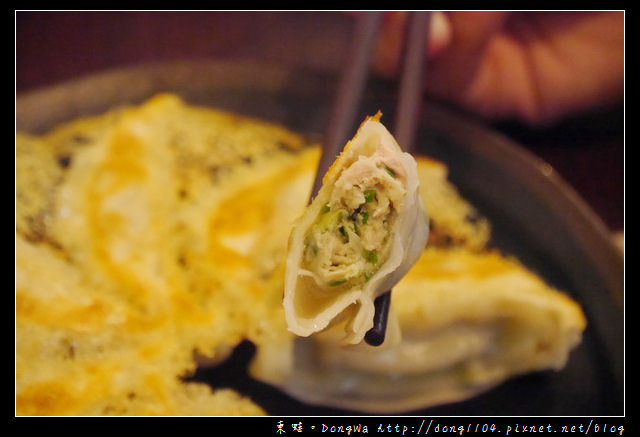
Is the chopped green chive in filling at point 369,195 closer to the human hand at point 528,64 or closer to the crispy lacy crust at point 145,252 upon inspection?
the crispy lacy crust at point 145,252

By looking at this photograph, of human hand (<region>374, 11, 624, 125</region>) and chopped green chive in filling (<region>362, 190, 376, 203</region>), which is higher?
human hand (<region>374, 11, 624, 125</region>)

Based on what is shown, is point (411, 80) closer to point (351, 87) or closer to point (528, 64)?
point (351, 87)

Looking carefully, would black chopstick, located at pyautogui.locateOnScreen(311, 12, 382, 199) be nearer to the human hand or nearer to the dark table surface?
the human hand

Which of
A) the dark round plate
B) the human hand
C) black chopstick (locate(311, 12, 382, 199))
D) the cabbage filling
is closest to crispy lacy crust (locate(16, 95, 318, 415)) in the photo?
the dark round plate

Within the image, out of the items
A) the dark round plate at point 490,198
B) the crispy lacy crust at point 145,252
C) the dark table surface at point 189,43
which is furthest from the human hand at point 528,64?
the crispy lacy crust at point 145,252
